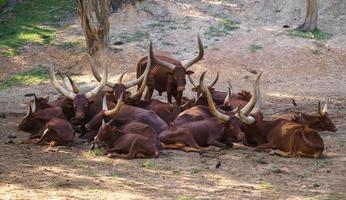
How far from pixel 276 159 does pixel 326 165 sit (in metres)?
0.75

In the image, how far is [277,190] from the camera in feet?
27.2

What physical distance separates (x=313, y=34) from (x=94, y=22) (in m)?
6.47

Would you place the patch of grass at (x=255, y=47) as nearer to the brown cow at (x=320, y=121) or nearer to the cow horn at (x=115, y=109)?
the brown cow at (x=320, y=121)

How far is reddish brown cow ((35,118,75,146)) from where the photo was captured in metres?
10.7

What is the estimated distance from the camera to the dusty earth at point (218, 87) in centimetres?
837

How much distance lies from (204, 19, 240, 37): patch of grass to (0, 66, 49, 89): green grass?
193 inches

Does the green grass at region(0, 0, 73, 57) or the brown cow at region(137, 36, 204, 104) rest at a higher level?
the brown cow at region(137, 36, 204, 104)

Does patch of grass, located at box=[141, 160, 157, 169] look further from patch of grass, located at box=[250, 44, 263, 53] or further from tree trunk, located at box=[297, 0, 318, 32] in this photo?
tree trunk, located at box=[297, 0, 318, 32]

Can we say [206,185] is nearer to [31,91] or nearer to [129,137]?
[129,137]

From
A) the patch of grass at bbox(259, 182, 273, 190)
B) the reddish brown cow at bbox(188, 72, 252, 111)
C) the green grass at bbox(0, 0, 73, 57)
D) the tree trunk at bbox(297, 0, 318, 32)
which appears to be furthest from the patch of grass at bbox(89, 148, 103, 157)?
the tree trunk at bbox(297, 0, 318, 32)

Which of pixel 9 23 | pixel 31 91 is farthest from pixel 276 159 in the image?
pixel 9 23

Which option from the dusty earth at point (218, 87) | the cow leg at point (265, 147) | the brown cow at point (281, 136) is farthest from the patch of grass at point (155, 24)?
the cow leg at point (265, 147)

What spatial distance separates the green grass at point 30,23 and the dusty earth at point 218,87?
49 cm

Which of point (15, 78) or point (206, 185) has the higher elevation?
point (206, 185)
